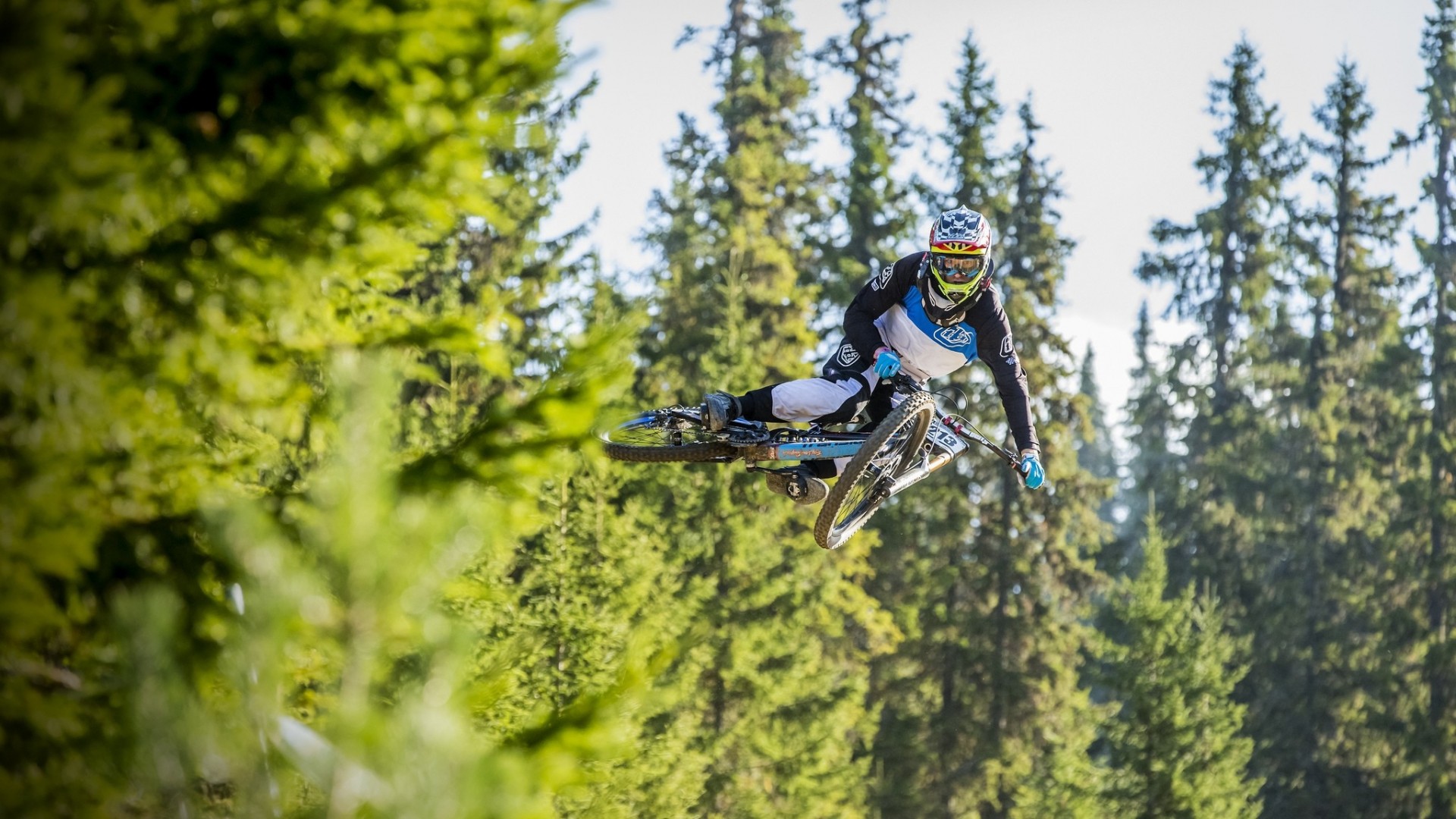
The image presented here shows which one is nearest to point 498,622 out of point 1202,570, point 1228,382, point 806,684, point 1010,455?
point 1010,455

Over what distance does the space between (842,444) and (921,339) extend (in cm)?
92

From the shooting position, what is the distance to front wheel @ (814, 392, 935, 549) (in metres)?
8.27

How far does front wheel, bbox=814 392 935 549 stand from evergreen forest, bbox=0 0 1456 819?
57.4 inches

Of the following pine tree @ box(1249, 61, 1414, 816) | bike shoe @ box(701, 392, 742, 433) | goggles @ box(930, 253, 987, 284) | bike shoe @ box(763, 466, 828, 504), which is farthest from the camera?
pine tree @ box(1249, 61, 1414, 816)

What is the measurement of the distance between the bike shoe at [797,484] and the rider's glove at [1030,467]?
1.32 meters

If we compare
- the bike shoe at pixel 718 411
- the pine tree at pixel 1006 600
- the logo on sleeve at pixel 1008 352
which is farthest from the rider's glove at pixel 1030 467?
the pine tree at pixel 1006 600

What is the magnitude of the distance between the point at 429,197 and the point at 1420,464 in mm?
30482

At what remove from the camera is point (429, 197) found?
15.6ft

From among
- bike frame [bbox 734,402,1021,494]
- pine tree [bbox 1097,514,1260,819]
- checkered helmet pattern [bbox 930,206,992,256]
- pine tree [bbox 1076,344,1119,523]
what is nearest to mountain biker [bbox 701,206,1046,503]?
bike frame [bbox 734,402,1021,494]

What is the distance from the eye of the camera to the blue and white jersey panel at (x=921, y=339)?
907cm

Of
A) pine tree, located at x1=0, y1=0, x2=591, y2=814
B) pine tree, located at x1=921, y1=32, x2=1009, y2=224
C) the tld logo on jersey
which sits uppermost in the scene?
pine tree, located at x1=921, y1=32, x2=1009, y2=224

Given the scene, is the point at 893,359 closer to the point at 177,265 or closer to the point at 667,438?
the point at 667,438

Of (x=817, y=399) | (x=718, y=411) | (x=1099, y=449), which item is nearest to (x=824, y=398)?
(x=817, y=399)

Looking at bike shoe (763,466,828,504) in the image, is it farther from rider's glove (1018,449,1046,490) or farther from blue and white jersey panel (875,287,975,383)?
rider's glove (1018,449,1046,490)
